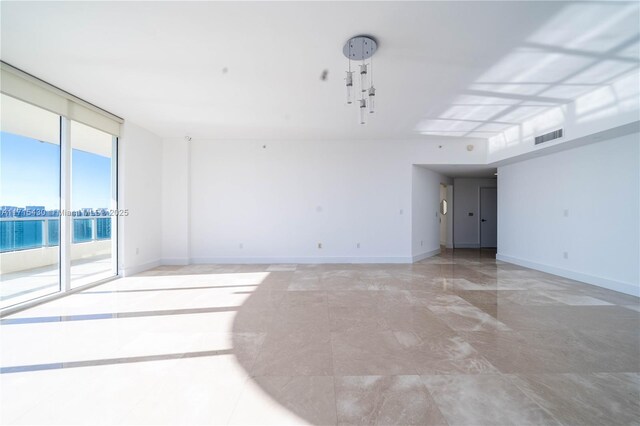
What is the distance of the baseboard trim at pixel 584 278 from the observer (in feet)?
14.2

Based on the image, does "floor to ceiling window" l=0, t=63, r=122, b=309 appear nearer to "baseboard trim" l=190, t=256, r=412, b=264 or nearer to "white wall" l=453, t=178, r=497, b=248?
"baseboard trim" l=190, t=256, r=412, b=264

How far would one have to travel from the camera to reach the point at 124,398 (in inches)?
73.3

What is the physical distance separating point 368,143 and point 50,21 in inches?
235

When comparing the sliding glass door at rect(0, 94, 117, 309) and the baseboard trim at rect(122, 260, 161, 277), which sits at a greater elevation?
the sliding glass door at rect(0, 94, 117, 309)

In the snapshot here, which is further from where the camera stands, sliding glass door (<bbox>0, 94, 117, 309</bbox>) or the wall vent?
the wall vent

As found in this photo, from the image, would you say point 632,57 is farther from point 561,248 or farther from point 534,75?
point 561,248

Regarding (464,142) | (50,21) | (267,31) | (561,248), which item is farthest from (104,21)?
(561,248)

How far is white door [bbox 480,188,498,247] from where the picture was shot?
988 centimetres

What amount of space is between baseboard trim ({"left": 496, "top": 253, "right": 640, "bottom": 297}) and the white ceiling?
10.9 feet

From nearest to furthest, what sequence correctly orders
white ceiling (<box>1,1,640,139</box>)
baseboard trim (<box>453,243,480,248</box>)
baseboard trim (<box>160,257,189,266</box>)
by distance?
white ceiling (<box>1,1,640,139</box>) → baseboard trim (<box>160,257,189,266</box>) → baseboard trim (<box>453,243,480,248</box>)

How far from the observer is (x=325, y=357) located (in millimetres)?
2402

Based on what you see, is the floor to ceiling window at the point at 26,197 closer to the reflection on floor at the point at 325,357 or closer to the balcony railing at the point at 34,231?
the balcony railing at the point at 34,231

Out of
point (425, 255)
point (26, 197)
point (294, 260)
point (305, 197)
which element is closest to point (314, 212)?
point (305, 197)

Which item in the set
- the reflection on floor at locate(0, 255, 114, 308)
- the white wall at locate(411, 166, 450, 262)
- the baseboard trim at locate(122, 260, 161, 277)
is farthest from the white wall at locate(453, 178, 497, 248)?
the reflection on floor at locate(0, 255, 114, 308)
